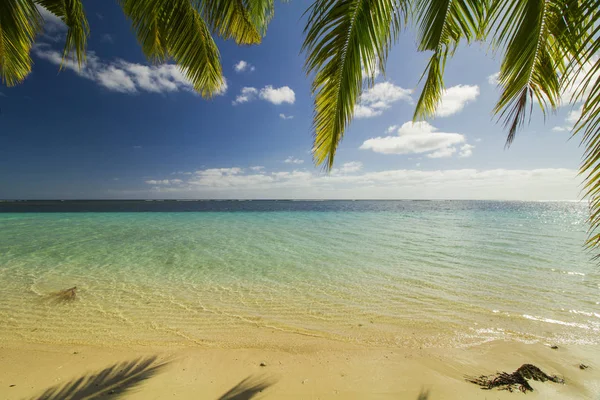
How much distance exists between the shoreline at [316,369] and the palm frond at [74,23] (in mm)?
4260

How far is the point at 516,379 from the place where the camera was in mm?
2752

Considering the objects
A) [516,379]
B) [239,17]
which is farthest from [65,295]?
[516,379]

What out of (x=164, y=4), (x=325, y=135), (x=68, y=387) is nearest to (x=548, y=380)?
(x=325, y=135)

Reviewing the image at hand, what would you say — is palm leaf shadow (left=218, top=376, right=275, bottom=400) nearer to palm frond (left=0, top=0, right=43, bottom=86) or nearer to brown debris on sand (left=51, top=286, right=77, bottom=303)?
brown debris on sand (left=51, top=286, right=77, bottom=303)

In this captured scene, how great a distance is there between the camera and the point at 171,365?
121 inches

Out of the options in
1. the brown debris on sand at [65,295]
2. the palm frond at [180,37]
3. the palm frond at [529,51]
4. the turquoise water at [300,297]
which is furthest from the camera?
the brown debris on sand at [65,295]

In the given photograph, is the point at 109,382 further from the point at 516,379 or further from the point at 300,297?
the point at 516,379

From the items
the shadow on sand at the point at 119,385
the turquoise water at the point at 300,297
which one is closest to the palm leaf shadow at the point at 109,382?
the shadow on sand at the point at 119,385

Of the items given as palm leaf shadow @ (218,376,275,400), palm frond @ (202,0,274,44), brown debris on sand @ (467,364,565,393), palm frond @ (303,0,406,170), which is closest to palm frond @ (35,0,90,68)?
palm frond @ (202,0,274,44)

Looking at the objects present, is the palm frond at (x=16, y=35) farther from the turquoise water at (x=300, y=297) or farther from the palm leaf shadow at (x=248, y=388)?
the palm leaf shadow at (x=248, y=388)

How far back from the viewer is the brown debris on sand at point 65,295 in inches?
199

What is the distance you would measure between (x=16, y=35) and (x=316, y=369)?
6.53m

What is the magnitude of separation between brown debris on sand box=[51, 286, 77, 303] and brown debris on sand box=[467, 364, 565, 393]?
6.88 metres

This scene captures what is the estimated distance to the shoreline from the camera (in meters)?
2.62
